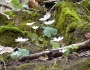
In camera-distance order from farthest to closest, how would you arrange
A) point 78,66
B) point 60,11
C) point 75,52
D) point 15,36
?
point 60,11 → point 15,36 → point 75,52 → point 78,66

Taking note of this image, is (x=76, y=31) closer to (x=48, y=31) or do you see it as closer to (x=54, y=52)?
(x=48, y=31)

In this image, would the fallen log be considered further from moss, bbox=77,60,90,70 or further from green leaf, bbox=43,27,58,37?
green leaf, bbox=43,27,58,37

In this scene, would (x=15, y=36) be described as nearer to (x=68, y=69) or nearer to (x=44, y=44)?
(x=44, y=44)

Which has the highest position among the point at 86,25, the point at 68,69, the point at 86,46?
the point at 86,25

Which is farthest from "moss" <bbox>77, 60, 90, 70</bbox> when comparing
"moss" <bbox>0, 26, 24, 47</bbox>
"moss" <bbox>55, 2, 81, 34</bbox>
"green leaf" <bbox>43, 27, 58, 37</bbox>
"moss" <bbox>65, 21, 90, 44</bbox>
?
"moss" <bbox>0, 26, 24, 47</bbox>

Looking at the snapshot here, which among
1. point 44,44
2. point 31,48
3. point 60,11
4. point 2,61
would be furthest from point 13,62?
point 60,11

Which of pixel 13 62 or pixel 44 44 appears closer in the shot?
pixel 13 62

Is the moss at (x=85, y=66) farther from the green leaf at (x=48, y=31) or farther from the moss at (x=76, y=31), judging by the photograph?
the green leaf at (x=48, y=31)

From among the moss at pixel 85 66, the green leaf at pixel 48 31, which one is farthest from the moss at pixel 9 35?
the moss at pixel 85 66

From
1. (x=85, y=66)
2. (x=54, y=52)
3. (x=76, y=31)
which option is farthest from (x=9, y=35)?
(x=85, y=66)
